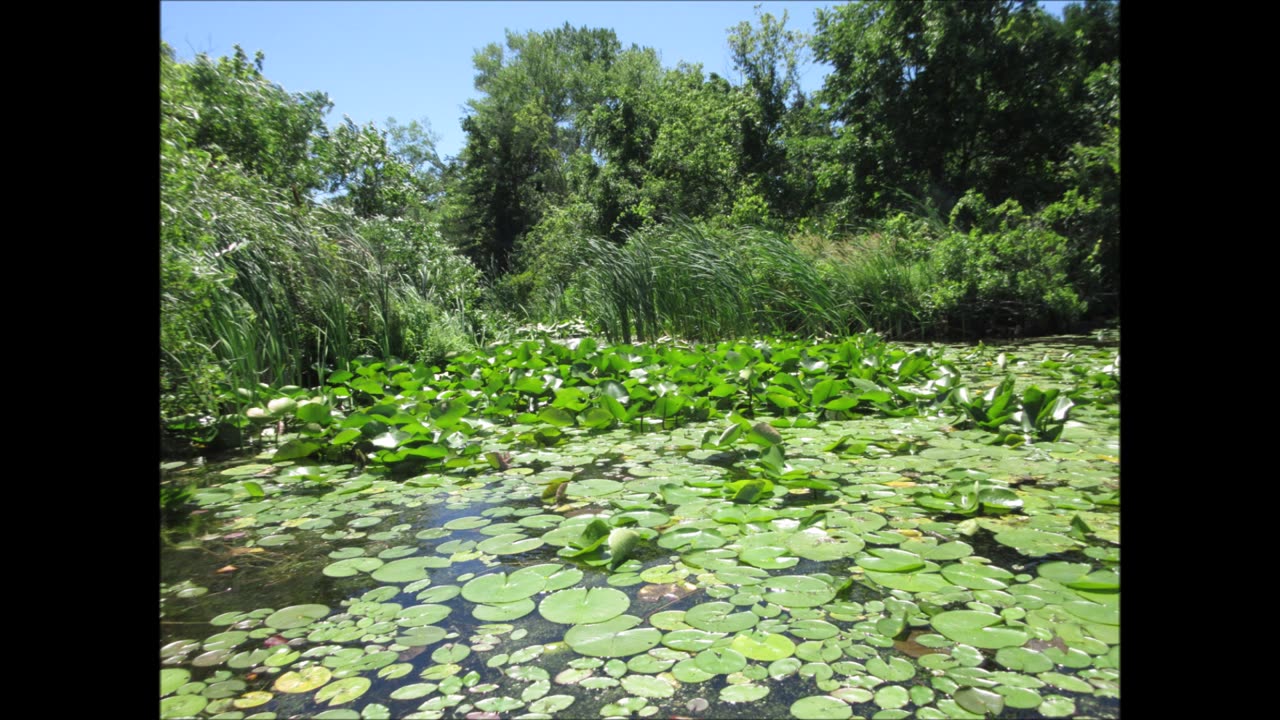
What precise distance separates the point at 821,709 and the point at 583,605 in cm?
49

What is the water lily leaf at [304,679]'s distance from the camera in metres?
1.01

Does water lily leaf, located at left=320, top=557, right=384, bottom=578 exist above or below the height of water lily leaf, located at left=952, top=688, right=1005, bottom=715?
above

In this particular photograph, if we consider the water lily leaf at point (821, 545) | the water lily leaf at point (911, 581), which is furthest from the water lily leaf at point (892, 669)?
the water lily leaf at point (821, 545)

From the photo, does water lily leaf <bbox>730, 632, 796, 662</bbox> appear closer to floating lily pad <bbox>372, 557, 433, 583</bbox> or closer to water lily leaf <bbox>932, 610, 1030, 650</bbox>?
water lily leaf <bbox>932, 610, 1030, 650</bbox>

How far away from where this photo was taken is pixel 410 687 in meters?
1.00

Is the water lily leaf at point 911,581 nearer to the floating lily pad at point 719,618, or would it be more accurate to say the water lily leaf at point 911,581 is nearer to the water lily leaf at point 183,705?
the floating lily pad at point 719,618

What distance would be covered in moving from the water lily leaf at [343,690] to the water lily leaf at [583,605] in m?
0.32

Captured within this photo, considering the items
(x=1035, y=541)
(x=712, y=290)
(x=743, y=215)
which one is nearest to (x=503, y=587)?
(x=1035, y=541)

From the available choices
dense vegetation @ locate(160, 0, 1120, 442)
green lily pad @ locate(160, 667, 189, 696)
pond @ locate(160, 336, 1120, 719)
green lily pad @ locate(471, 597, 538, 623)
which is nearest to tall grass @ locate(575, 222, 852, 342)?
dense vegetation @ locate(160, 0, 1120, 442)

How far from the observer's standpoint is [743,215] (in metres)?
10.5

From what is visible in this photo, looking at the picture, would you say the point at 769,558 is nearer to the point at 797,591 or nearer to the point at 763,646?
the point at 797,591

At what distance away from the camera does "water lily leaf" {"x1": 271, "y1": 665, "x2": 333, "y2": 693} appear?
3.31 feet

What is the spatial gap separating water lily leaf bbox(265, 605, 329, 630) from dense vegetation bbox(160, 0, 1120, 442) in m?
0.98
